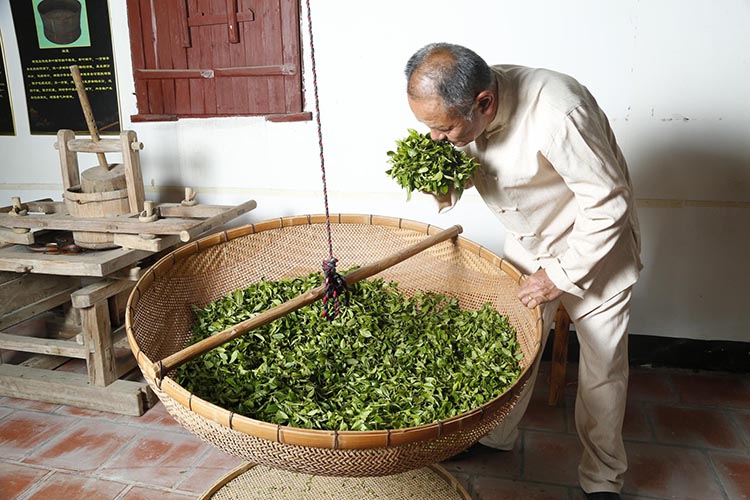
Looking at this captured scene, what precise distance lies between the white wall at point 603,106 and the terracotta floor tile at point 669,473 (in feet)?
2.89

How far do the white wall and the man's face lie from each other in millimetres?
1339

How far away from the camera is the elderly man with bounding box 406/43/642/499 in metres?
1.84

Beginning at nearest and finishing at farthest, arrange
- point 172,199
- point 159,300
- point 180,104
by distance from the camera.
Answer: point 159,300 → point 180,104 → point 172,199

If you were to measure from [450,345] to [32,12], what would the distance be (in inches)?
138

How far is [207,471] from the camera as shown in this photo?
2.57 meters

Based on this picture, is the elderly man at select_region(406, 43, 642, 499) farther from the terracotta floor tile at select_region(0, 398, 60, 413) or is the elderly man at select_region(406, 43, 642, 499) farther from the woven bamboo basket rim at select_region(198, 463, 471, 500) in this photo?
the terracotta floor tile at select_region(0, 398, 60, 413)

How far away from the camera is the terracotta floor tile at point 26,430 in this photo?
2.73m

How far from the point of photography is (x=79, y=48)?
12.1ft

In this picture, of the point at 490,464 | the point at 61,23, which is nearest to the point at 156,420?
the point at 490,464

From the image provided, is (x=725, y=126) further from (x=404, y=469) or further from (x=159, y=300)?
(x=159, y=300)

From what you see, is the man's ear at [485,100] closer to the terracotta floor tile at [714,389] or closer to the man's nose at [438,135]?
the man's nose at [438,135]

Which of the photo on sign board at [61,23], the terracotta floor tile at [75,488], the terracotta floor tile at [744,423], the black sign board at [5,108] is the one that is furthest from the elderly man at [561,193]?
the black sign board at [5,108]

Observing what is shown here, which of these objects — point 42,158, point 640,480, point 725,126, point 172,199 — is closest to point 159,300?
point 172,199

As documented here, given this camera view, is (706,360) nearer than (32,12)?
Yes
